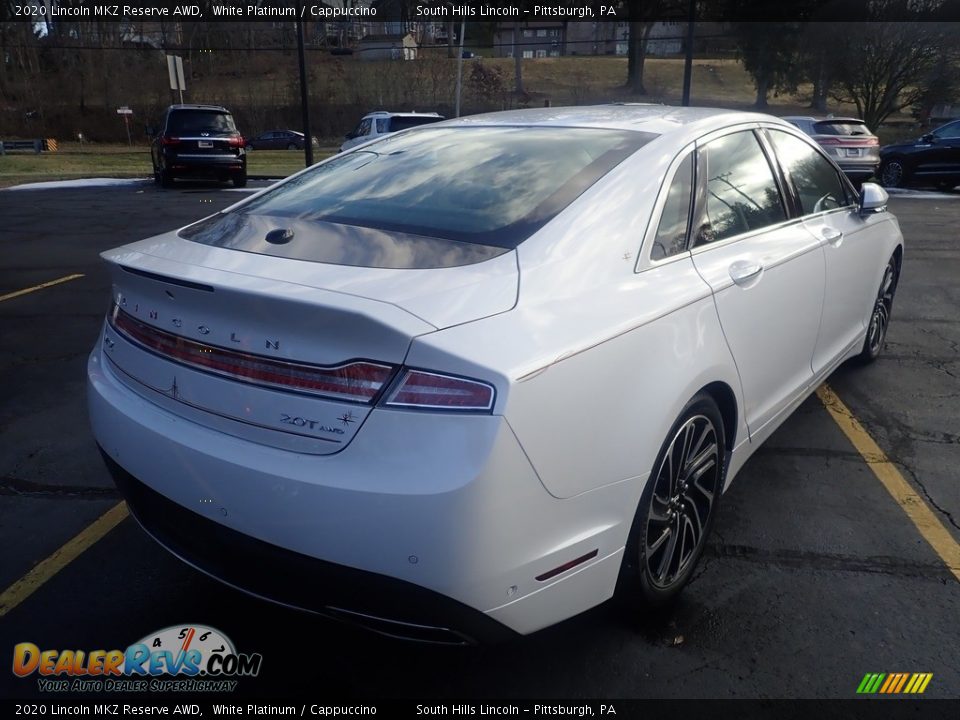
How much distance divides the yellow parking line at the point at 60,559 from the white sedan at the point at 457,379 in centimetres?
68

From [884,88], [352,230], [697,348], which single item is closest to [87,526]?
[352,230]

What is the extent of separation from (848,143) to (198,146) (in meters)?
14.3

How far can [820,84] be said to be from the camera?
4009 centimetres

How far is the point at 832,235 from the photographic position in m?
3.57

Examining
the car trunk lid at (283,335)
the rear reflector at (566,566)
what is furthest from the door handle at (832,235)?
the rear reflector at (566,566)

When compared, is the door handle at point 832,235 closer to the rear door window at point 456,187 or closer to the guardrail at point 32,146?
the rear door window at point 456,187

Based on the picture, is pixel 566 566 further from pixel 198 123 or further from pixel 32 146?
pixel 32 146

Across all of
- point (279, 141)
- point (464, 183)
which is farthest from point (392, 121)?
point (279, 141)

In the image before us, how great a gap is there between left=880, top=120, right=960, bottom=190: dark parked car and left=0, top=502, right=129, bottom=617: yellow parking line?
17.8m

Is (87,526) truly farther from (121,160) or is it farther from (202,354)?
(121,160)

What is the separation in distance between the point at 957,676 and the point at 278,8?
Answer: 5294 cm

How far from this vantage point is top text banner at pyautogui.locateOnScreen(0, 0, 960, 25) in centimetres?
4397

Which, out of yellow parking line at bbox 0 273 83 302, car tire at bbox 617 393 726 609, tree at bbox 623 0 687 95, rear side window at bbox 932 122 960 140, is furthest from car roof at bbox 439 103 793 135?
tree at bbox 623 0 687 95

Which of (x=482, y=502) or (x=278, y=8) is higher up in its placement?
(x=278, y=8)
